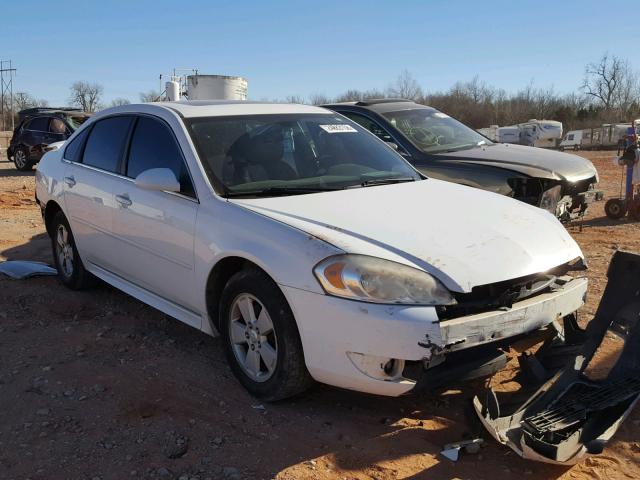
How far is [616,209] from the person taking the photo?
375 inches

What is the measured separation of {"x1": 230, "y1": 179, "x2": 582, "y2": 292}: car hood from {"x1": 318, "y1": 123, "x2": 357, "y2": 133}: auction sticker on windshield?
808 millimetres

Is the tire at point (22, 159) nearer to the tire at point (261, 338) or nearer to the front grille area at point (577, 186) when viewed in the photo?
the front grille area at point (577, 186)

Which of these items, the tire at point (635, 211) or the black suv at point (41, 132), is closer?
the tire at point (635, 211)

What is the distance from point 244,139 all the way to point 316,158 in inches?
20.5

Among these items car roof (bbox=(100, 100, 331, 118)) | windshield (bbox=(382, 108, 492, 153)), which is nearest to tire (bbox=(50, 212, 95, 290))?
car roof (bbox=(100, 100, 331, 118))

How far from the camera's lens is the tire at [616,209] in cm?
946

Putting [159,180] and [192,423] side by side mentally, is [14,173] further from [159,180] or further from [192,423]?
[192,423]

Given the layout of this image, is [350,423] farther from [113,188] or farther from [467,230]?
[113,188]

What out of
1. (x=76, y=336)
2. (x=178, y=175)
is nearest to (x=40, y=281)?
(x=76, y=336)

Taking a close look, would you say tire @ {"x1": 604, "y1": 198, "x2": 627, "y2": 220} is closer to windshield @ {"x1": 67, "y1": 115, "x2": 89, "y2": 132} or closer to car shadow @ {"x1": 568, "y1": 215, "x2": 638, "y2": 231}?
car shadow @ {"x1": 568, "y1": 215, "x2": 638, "y2": 231}

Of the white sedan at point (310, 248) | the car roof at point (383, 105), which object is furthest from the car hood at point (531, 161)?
the white sedan at point (310, 248)

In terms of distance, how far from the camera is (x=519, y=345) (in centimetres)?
342

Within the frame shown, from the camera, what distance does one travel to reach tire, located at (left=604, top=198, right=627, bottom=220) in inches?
372

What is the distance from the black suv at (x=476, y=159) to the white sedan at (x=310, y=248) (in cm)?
241
